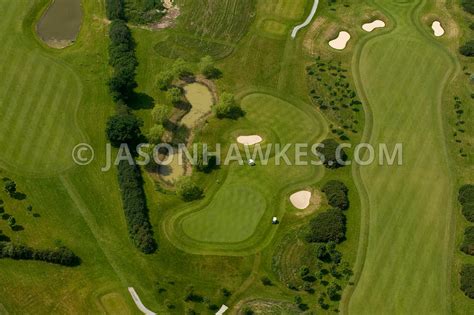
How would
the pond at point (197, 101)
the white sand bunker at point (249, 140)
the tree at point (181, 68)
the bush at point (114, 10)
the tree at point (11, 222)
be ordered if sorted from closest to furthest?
the tree at point (11, 222)
the white sand bunker at point (249, 140)
the pond at point (197, 101)
the tree at point (181, 68)
the bush at point (114, 10)

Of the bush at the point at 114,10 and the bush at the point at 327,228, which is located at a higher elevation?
the bush at the point at 114,10

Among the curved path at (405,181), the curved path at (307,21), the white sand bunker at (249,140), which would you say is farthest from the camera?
the curved path at (307,21)

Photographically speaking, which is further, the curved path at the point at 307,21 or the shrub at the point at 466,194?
the curved path at the point at 307,21

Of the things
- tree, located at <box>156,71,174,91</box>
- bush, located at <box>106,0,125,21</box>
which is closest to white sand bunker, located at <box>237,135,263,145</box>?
tree, located at <box>156,71,174,91</box>

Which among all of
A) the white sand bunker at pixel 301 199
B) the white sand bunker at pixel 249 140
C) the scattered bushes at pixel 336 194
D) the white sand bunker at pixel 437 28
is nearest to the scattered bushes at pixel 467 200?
the scattered bushes at pixel 336 194

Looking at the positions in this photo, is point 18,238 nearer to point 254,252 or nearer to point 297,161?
point 254,252

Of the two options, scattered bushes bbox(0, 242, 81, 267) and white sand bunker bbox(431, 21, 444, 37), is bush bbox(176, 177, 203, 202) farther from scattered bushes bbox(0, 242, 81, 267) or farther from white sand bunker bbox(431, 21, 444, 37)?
white sand bunker bbox(431, 21, 444, 37)

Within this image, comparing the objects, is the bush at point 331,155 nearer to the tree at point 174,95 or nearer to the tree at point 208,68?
the tree at point 208,68
